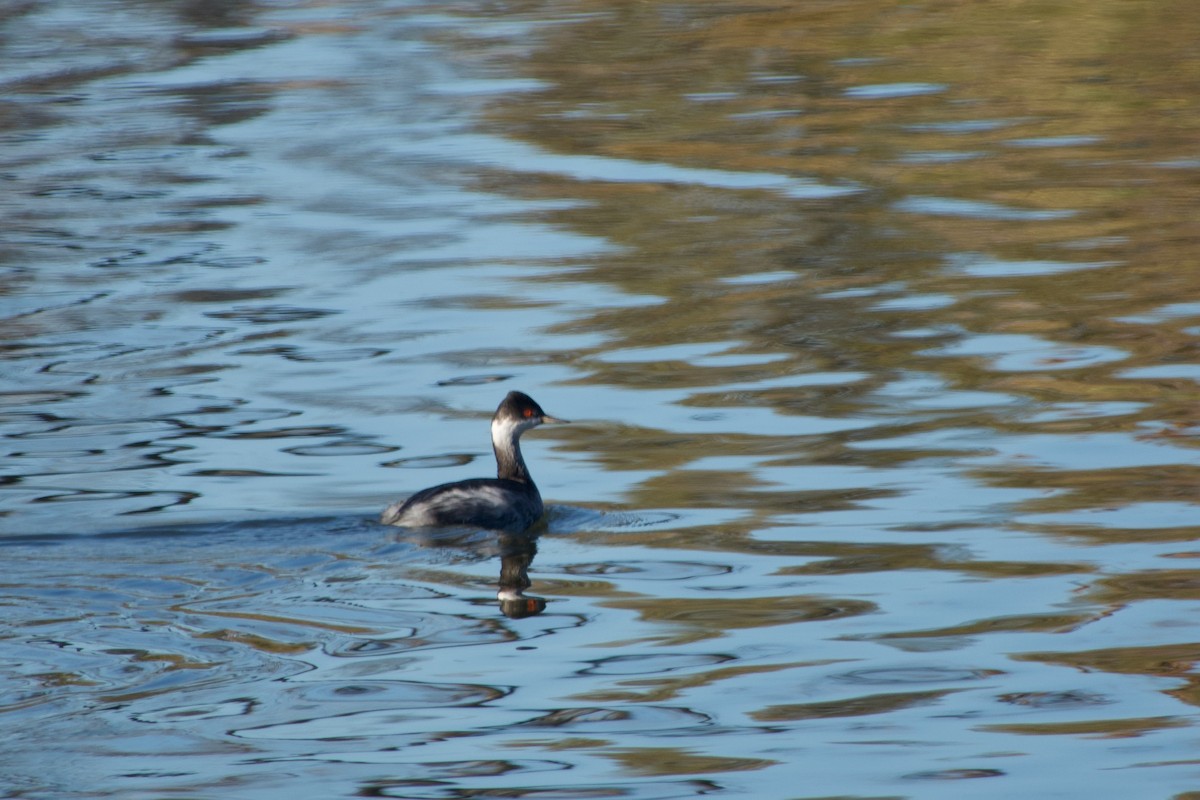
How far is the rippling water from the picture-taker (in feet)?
25.1

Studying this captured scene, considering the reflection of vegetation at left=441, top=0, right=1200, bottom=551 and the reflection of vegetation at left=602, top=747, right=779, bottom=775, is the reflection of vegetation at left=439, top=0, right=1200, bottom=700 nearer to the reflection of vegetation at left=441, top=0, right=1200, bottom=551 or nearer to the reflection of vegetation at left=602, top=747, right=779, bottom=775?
the reflection of vegetation at left=441, top=0, right=1200, bottom=551

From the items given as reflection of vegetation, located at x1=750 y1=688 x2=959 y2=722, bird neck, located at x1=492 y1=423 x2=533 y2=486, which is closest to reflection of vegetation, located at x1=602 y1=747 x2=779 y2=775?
reflection of vegetation, located at x1=750 y1=688 x2=959 y2=722

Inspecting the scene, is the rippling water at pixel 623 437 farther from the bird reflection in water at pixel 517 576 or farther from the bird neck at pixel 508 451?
the bird neck at pixel 508 451

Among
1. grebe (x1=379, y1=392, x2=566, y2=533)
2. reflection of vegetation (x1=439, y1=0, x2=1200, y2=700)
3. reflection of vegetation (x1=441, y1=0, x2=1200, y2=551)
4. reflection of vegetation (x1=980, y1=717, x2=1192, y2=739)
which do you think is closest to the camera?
reflection of vegetation (x1=980, y1=717, x2=1192, y2=739)

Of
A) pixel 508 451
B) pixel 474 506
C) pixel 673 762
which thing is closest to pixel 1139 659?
pixel 673 762

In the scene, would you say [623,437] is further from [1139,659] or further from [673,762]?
[673,762]

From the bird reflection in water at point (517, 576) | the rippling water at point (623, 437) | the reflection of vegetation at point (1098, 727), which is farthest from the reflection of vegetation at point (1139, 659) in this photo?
the bird reflection in water at point (517, 576)

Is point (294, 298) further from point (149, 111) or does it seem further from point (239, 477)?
point (149, 111)

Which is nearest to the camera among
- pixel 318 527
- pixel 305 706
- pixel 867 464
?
pixel 305 706

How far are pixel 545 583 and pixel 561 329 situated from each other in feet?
18.5

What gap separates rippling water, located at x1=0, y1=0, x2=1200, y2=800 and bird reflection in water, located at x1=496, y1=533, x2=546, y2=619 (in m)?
0.03

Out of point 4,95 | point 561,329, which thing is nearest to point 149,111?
point 4,95

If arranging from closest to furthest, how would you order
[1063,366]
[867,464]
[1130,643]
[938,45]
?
[1130,643], [867,464], [1063,366], [938,45]

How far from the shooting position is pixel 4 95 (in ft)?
96.9
